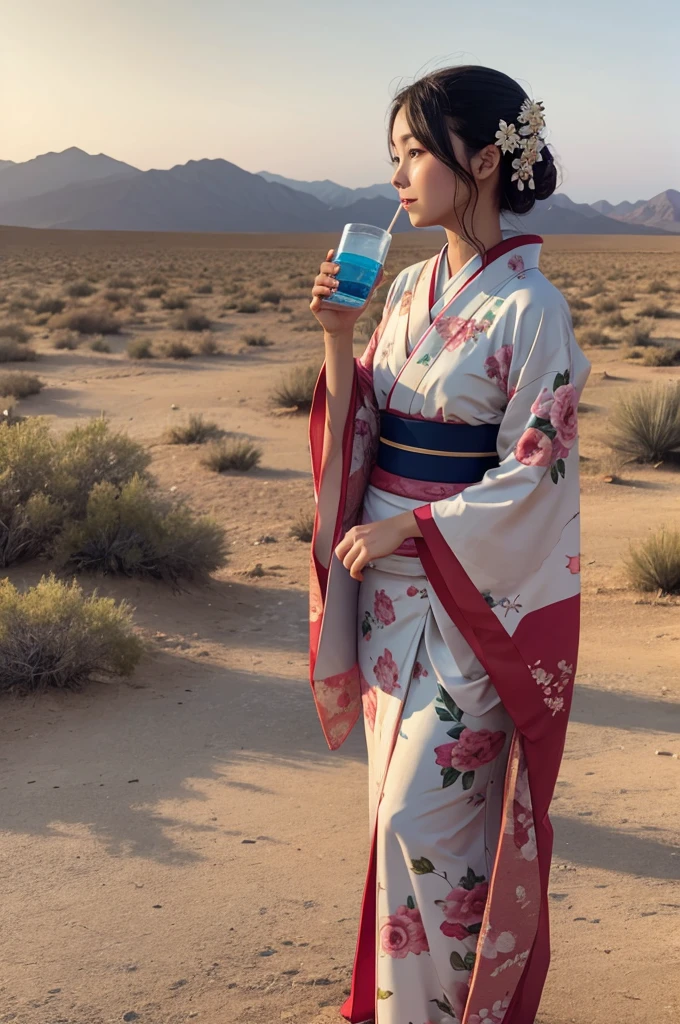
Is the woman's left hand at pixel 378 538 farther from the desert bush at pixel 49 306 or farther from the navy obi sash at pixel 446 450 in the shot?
the desert bush at pixel 49 306

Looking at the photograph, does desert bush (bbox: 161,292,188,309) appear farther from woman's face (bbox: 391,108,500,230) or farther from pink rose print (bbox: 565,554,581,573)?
pink rose print (bbox: 565,554,581,573)

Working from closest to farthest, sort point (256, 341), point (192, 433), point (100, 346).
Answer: point (192, 433) < point (100, 346) < point (256, 341)

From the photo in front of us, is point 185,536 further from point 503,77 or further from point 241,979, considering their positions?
point 503,77

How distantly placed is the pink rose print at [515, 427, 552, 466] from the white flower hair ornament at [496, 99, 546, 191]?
0.50 meters

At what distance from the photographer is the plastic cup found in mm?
2055

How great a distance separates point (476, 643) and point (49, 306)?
21230 mm

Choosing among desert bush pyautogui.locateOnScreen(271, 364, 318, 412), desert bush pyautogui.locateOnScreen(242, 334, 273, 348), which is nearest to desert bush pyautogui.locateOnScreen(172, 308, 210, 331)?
desert bush pyautogui.locateOnScreen(242, 334, 273, 348)

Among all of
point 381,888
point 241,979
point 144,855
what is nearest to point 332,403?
point 381,888

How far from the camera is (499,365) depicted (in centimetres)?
206

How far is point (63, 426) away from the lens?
37.7 ft

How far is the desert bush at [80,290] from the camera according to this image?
25.5 meters

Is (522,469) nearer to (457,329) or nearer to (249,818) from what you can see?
(457,329)

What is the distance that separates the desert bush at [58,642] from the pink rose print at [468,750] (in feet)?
9.78

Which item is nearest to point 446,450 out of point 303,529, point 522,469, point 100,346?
point 522,469
